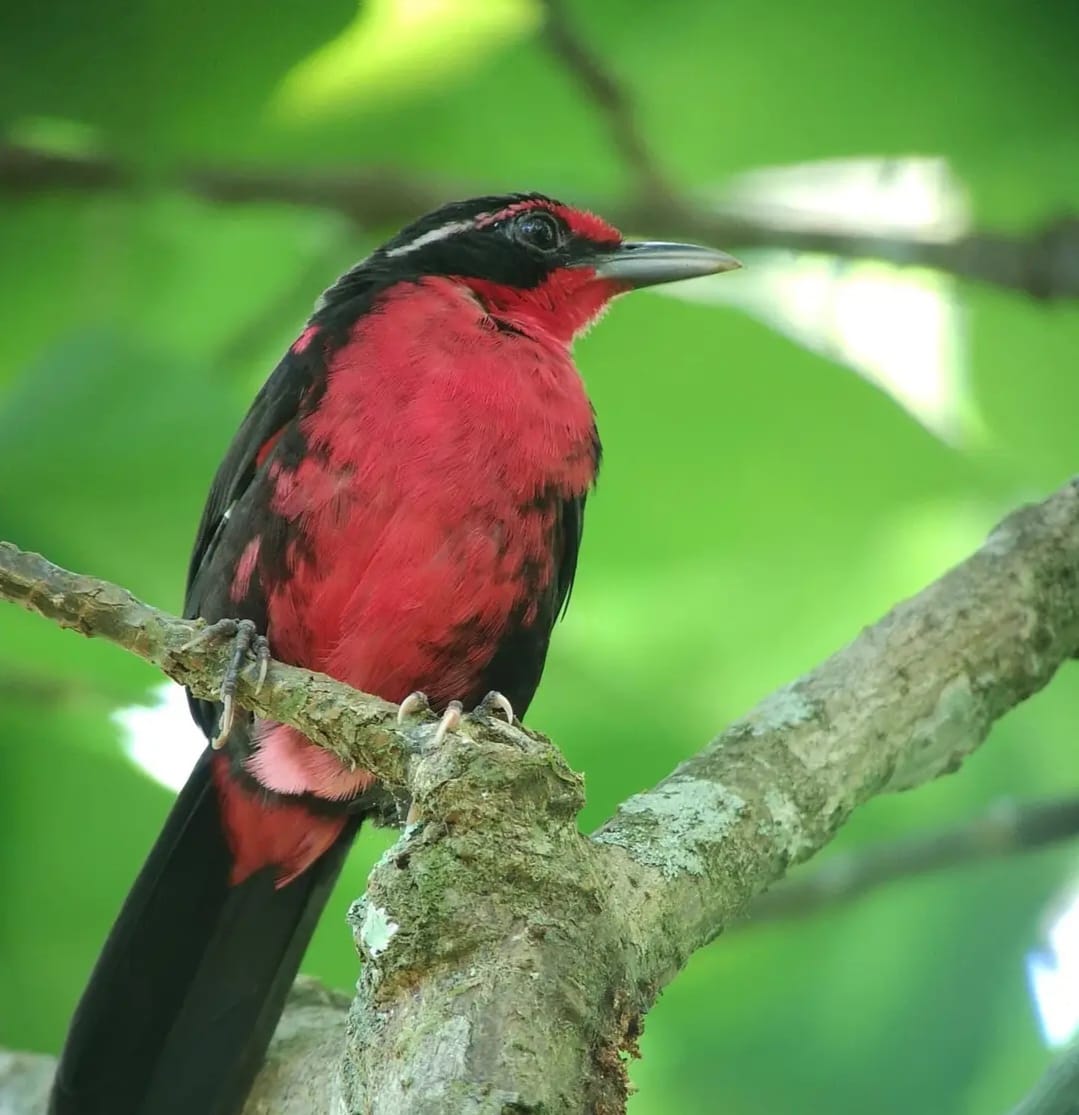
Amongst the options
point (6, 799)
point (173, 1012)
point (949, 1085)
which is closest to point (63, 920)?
point (6, 799)

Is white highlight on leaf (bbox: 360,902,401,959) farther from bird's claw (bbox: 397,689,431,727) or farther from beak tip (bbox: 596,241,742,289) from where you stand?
beak tip (bbox: 596,241,742,289)

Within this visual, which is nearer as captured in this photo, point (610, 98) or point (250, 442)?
point (250, 442)

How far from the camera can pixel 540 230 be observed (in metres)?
4.03

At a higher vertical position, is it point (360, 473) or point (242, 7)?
point (242, 7)

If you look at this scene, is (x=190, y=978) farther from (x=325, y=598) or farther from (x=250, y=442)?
(x=250, y=442)

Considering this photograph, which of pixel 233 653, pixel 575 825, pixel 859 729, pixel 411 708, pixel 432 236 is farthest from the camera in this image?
pixel 432 236

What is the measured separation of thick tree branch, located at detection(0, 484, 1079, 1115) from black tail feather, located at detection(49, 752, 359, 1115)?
0.26m

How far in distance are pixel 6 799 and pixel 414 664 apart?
1335 millimetres

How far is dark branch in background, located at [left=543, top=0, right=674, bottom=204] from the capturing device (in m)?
3.85

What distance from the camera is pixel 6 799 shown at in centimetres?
398

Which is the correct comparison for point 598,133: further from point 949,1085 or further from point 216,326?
point 949,1085

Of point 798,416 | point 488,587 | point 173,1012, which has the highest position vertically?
point 798,416

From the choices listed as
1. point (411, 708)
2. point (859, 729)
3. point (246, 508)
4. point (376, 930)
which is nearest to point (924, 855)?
point (859, 729)

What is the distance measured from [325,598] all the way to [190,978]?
793 mm
